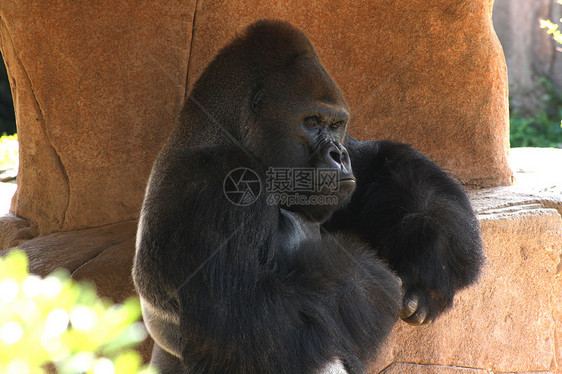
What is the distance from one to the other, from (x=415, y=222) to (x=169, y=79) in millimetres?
1733

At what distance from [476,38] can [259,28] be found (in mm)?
1698

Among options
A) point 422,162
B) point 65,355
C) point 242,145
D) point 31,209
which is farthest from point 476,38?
point 65,355

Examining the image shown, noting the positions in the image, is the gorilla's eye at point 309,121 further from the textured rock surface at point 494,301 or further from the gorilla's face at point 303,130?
the textured rock surface at point 494,301

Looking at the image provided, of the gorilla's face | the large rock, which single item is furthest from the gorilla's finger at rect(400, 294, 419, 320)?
the large rock

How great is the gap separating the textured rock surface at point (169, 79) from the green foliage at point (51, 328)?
2.87 meters

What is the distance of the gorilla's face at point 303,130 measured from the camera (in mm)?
2445

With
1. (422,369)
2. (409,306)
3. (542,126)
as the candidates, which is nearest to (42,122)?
(409,306)

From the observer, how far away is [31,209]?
3.94 meters

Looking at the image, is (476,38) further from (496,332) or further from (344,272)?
(344,272)

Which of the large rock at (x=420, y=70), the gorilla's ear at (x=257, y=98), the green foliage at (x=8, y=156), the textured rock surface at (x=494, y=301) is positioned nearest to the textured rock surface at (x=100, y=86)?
the large rock at (x=420, y=70)

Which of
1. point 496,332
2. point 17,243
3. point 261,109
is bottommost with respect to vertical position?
point 496,332

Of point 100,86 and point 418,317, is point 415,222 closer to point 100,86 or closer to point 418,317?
point 418,317

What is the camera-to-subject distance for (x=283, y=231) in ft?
7.88

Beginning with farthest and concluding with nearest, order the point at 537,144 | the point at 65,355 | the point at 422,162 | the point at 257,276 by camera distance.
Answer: the point at 537,144 < the point at 422,162 < the point at 257,276 < the point at 65,355
